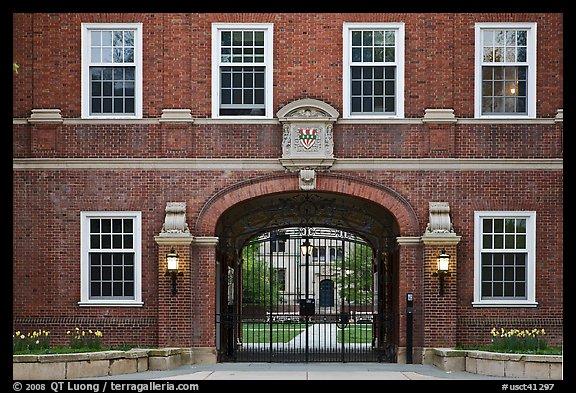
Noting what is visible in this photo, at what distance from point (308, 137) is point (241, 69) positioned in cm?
227

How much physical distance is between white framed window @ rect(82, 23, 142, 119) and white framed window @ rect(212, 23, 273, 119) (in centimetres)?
185

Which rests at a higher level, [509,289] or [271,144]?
[271,144]

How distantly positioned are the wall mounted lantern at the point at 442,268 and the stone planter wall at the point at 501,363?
5.30 ft

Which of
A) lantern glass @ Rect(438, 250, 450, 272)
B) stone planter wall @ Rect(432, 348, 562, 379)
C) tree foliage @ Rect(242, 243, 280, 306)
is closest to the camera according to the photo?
stone planter wall @ Rect(432, 348, 562, 379)

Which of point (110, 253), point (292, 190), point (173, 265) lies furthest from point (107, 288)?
point (292, 190)

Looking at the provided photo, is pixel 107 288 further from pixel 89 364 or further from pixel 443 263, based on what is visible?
pixel 443 263

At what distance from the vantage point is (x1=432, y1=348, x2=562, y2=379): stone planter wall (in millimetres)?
20969

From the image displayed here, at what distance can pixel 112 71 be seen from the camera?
995 inches

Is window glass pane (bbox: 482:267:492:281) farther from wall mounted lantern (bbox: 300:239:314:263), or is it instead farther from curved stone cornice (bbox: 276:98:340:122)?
curved stone cornice (bbox: 276:98:340:122)

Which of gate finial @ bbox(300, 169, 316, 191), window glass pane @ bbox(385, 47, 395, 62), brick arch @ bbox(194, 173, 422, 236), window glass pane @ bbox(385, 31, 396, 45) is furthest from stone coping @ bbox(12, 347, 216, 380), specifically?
window glass pane @ bbox(385, 31, 396, 45)

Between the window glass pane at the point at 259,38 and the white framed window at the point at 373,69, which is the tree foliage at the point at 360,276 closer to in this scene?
the white framed window at the point at 373,69

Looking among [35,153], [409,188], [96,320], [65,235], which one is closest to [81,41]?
[35,153]

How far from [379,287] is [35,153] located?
1067 centimetres

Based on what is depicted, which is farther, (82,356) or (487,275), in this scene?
(487,275)
